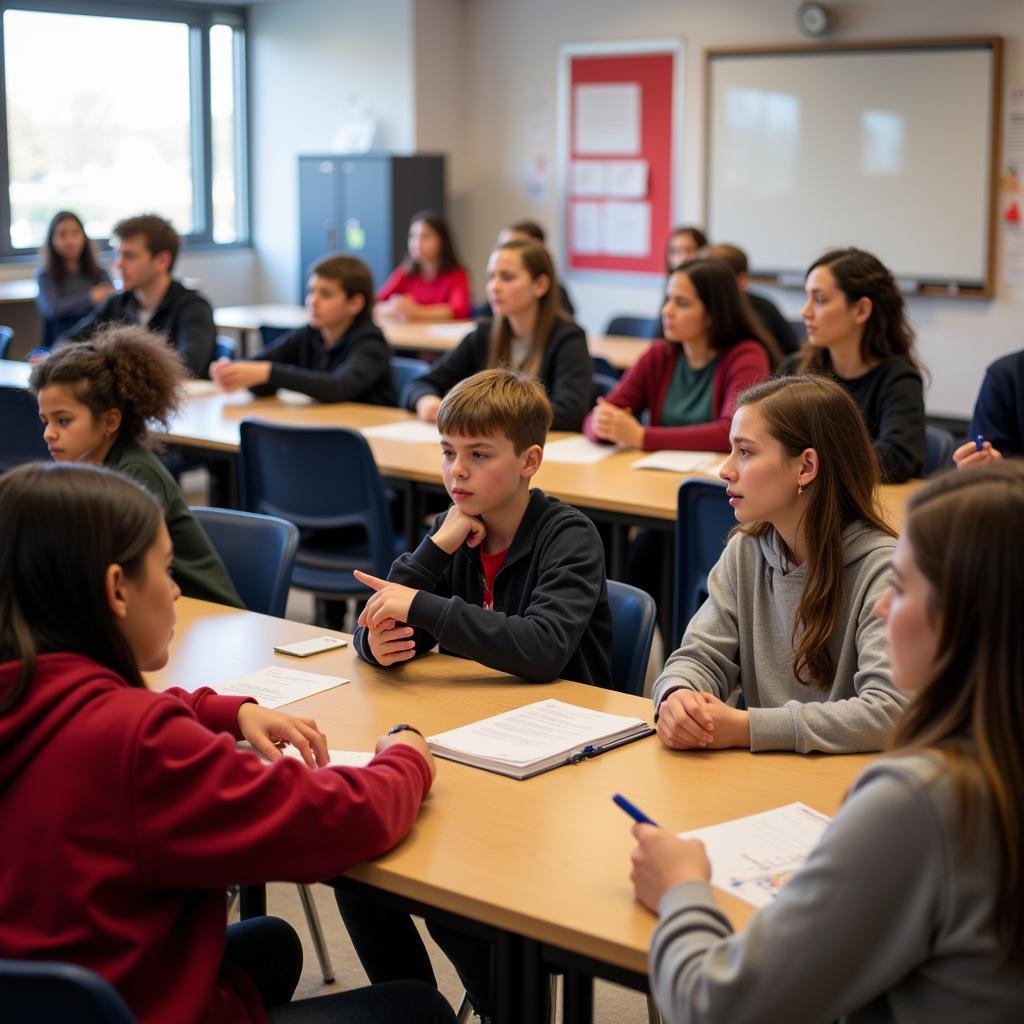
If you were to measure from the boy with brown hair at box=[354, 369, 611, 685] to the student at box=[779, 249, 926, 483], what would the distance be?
1428 mm

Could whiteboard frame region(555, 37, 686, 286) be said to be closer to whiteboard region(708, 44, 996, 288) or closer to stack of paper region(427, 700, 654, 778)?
whiteboard region(708, 44, 996, 288)

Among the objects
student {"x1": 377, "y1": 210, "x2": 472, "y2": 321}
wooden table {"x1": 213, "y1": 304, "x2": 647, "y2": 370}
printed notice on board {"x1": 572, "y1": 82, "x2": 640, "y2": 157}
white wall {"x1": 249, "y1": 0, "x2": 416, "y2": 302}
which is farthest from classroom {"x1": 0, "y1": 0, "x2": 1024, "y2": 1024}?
white wall {"x1": 249, "y1": 0, "x2": 416, "y2": 302}

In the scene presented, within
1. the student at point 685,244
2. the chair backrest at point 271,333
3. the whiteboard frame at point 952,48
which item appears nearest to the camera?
the student at point 685,244

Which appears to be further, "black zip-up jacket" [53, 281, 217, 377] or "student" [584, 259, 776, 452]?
"black zip-up jacket" [53, 281, 217, 377]

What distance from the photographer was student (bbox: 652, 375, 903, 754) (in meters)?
1.96

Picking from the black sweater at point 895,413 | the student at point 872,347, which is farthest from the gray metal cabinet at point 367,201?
the black sweater at point 895,413

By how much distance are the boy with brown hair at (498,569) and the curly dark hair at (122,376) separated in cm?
85

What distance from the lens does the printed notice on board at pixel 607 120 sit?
27.2ft

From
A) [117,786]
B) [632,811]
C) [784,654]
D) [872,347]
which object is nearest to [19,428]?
[872,347]

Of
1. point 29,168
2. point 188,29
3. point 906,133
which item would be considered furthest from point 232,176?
point 906,133

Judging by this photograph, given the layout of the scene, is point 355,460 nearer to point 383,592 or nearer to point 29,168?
point 383,592

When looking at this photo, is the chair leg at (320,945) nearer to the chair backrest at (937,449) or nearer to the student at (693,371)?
the student at (693,371)

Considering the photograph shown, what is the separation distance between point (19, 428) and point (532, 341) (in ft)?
5.44

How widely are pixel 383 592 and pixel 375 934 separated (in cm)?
51
